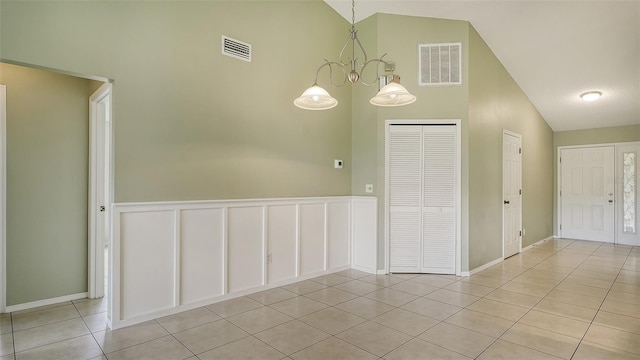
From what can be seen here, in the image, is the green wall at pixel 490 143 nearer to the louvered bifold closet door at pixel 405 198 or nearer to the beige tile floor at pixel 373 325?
the louvered bifold closet door at pixel 405 198

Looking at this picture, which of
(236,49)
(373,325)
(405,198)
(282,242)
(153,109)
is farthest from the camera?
(405,198)

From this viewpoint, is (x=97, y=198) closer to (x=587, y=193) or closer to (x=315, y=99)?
(x=315, y=99)

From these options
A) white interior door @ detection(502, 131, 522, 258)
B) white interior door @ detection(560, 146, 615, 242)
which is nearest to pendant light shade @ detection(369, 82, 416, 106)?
white interior door @ detection(502, 131, 522, 258)

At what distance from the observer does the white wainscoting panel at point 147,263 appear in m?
2.86

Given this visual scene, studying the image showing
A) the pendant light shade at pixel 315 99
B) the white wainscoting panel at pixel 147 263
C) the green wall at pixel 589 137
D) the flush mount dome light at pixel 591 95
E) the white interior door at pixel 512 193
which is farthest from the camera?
the green wall at pixel 589 137

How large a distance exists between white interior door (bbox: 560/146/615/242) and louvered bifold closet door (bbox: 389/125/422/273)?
16.8 ft

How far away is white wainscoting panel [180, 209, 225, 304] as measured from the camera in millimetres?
3201

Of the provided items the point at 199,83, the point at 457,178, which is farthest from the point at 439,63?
the point at 199,83

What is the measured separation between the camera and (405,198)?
456 centimetres

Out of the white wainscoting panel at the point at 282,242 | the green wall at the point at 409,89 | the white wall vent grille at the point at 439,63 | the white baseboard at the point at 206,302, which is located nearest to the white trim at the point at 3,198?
the white baseboard at the point at 206,302

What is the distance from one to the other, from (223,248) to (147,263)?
73cm

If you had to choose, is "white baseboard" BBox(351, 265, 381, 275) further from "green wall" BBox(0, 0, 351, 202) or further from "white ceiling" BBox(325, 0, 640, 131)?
"white ceiling" BBox(325, 0, 640, 131)

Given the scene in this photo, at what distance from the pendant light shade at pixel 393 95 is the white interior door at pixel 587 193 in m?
6.52

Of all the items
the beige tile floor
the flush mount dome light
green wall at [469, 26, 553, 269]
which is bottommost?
the beige tile floor
